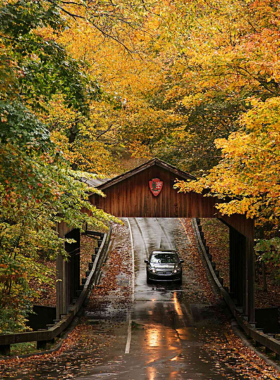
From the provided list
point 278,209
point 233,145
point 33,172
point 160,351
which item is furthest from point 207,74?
point 33,172

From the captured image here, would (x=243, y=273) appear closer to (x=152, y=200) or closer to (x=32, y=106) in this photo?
(x=152, y=200)

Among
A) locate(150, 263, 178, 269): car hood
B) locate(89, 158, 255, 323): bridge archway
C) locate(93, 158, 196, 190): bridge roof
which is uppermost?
locate(93, 158, 196, 190): bridge roof

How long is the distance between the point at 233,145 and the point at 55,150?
7.64 m

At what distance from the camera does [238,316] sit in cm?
2058

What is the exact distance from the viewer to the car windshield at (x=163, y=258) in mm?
28938

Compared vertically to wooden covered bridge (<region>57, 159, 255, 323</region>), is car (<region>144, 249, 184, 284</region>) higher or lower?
lower

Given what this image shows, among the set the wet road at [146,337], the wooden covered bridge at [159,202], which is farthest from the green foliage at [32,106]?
the wooden covered bridge at [159,202]

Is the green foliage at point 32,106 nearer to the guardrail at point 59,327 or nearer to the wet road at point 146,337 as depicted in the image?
the guardrail at point 59,327

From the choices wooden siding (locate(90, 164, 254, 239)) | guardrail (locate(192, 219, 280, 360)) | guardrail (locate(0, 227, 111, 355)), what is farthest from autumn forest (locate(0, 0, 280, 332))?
guardrail (locate(192, 219, 280, 360))

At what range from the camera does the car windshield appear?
2894 centimetres

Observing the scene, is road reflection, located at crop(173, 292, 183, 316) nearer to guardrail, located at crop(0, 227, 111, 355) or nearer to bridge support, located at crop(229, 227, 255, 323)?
bridge support, located at crop(229, 227, 255, 323)

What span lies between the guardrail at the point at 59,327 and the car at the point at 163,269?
136 inches

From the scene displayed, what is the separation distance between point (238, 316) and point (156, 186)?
21.8 ft

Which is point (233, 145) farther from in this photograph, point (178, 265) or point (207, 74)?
point (178, 265)
